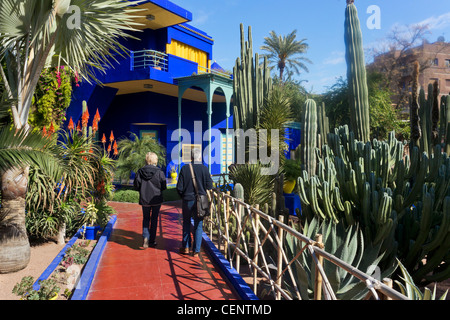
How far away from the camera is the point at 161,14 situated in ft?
43.5

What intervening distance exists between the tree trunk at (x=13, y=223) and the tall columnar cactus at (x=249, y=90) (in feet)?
19.2

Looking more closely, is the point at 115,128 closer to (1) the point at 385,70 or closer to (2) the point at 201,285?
(2) the point at 201,285

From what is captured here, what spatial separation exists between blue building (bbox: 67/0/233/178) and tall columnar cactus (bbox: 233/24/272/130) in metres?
2.56

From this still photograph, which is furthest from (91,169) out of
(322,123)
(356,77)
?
(356,77)

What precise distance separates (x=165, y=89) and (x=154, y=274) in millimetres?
11376

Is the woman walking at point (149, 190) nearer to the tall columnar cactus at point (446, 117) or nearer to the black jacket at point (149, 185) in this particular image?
the black jacket at point (149, 185)

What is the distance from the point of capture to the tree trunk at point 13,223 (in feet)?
15.1

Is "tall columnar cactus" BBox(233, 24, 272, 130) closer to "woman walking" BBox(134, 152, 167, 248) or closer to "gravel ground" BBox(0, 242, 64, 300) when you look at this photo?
"woman walking" BBox(134, 152, 167, 248)

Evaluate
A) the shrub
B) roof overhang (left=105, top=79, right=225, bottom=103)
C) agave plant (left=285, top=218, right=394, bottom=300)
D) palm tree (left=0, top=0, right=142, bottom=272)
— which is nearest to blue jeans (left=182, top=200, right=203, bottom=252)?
agave plant (left=285, top=218, right=394, bottom=300)

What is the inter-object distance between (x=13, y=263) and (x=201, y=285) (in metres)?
2.74

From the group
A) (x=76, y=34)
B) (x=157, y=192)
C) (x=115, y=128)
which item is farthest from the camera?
(x=115, y=128)

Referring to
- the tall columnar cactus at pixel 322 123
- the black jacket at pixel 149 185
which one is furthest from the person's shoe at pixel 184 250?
the tall columnar cactus at pixel 322 123

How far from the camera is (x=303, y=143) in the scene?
6.97 metres
